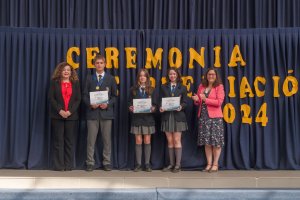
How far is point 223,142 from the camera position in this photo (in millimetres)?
6141

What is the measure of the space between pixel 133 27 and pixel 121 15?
10.0 inches

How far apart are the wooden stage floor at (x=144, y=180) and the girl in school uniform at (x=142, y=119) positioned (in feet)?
1.14

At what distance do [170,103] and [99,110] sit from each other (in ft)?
3.22

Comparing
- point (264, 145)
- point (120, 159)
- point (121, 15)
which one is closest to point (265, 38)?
point (264, 145)

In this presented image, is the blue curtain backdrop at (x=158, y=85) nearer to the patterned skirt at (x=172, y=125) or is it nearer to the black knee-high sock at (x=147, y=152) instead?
the black knee-high sock at (x=147, y=152)

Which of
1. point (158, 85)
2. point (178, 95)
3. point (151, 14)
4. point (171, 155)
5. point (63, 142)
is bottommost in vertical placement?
point (171, 155)

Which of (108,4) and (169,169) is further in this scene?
(108,4)

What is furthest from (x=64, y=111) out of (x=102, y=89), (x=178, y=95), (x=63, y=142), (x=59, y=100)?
(x=178, y=95)

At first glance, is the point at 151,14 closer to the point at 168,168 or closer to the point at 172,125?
the point at 172,125

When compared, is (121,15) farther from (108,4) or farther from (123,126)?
(123,126)

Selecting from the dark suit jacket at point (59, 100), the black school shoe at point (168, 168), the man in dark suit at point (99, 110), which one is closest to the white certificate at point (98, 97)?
the man in dark suit at point (99, 110)

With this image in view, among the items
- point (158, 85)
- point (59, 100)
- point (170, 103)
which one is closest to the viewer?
point (170, 103)

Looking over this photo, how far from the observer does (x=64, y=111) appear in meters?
6.07

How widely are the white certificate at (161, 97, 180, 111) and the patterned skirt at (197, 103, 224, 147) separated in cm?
40
